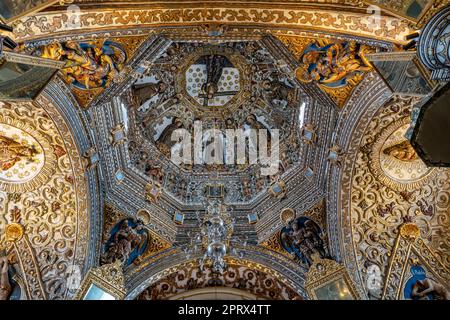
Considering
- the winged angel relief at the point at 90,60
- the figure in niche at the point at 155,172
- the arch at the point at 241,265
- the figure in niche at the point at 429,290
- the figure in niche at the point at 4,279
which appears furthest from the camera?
the figure in niche at the point at 155,172

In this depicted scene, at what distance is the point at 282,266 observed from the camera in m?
10.5

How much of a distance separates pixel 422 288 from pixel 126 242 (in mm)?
6587

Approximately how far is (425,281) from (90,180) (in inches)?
298

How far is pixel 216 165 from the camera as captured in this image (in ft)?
40.5

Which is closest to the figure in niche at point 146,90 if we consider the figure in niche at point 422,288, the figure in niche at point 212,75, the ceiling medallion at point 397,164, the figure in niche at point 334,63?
the figure in niche at point 212,75

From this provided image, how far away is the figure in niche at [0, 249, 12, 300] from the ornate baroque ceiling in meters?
0.12

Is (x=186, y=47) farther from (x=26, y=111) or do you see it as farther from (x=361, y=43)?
(x=361, y=43)

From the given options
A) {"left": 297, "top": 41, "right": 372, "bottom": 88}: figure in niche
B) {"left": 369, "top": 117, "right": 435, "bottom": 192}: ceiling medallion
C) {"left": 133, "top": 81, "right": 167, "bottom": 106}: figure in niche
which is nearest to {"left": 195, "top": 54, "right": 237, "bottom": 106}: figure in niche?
{"left": 133, "top": 81, "right": 167, "bottom": 106}: figure in niche

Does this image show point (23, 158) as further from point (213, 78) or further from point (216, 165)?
point (213, 78)

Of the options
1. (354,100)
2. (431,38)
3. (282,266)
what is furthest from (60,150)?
(431,38)

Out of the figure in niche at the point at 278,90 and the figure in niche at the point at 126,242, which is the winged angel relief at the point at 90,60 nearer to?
the figure in niche at the point at 126,242

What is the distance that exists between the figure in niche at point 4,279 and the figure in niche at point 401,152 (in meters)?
8.55

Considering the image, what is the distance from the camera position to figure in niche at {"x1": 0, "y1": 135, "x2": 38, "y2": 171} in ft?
31.3

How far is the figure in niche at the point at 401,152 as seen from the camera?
971 cm
